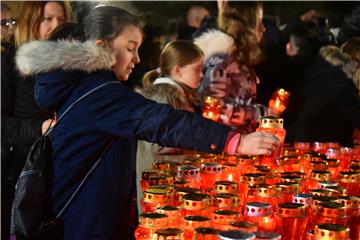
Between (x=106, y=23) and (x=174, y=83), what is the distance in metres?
1.30

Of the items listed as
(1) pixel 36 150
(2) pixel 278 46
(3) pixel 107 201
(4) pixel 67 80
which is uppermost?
(2) pixel 278 46

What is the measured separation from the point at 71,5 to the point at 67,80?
6.95 feet

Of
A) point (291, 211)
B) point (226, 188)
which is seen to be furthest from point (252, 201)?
point (291, 211)

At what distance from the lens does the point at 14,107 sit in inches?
139

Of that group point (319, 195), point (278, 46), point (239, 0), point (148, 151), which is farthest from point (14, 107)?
point (278, 46)

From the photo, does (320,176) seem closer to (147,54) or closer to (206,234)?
(206,234)

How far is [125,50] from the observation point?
2.56 metres

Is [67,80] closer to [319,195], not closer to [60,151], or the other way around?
[60,151]

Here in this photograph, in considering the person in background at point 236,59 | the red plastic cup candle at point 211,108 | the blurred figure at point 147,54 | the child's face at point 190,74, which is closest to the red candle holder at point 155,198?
the red plastic cup candle at point 211,108

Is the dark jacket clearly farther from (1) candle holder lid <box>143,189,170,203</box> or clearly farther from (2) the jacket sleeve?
(1) candle holder lid <box>143,189,170,203</box>

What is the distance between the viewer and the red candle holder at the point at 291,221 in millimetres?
1806

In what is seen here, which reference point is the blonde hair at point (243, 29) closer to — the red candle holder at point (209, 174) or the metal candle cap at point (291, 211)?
the red candle holder at point (209, 174)

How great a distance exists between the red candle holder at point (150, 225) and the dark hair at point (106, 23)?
40.4 inches

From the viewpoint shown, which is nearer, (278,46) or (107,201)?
(107,201)
